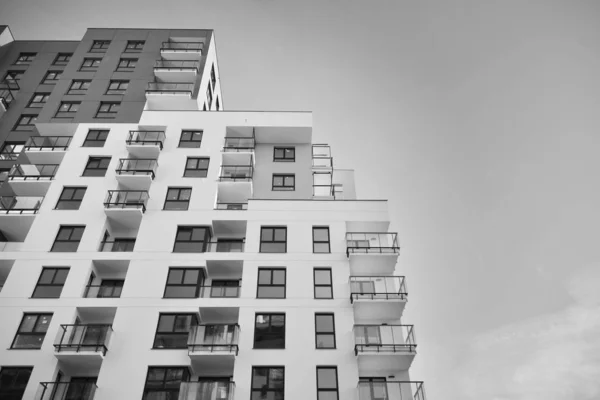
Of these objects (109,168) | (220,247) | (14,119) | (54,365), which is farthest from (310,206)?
(14,119)

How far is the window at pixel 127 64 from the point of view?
39469 millimetres

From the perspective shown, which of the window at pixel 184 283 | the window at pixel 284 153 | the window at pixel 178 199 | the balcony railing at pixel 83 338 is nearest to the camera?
the balcony railing at pixel 83 338

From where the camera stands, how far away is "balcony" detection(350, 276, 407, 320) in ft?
81.6

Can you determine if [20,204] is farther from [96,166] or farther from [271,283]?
[271,283]

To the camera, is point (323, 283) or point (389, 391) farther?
point (323, 283)

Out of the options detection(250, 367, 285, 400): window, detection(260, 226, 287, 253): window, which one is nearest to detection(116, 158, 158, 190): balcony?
detection(260, 226, 287, 253): window

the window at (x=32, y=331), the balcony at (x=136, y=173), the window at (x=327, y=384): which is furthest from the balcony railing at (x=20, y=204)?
the window at (x=327, y=384)

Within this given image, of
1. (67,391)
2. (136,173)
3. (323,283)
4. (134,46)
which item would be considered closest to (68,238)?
(136,173)

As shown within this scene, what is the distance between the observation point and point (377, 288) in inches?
1042

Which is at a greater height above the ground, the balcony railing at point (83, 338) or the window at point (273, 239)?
the window at point (273, 239)

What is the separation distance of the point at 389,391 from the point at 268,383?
5.68 meters

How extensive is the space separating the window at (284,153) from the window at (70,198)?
42.6 feet

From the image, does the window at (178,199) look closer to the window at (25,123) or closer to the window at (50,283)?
the window at (50,283)

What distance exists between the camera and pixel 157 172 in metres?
31.1
